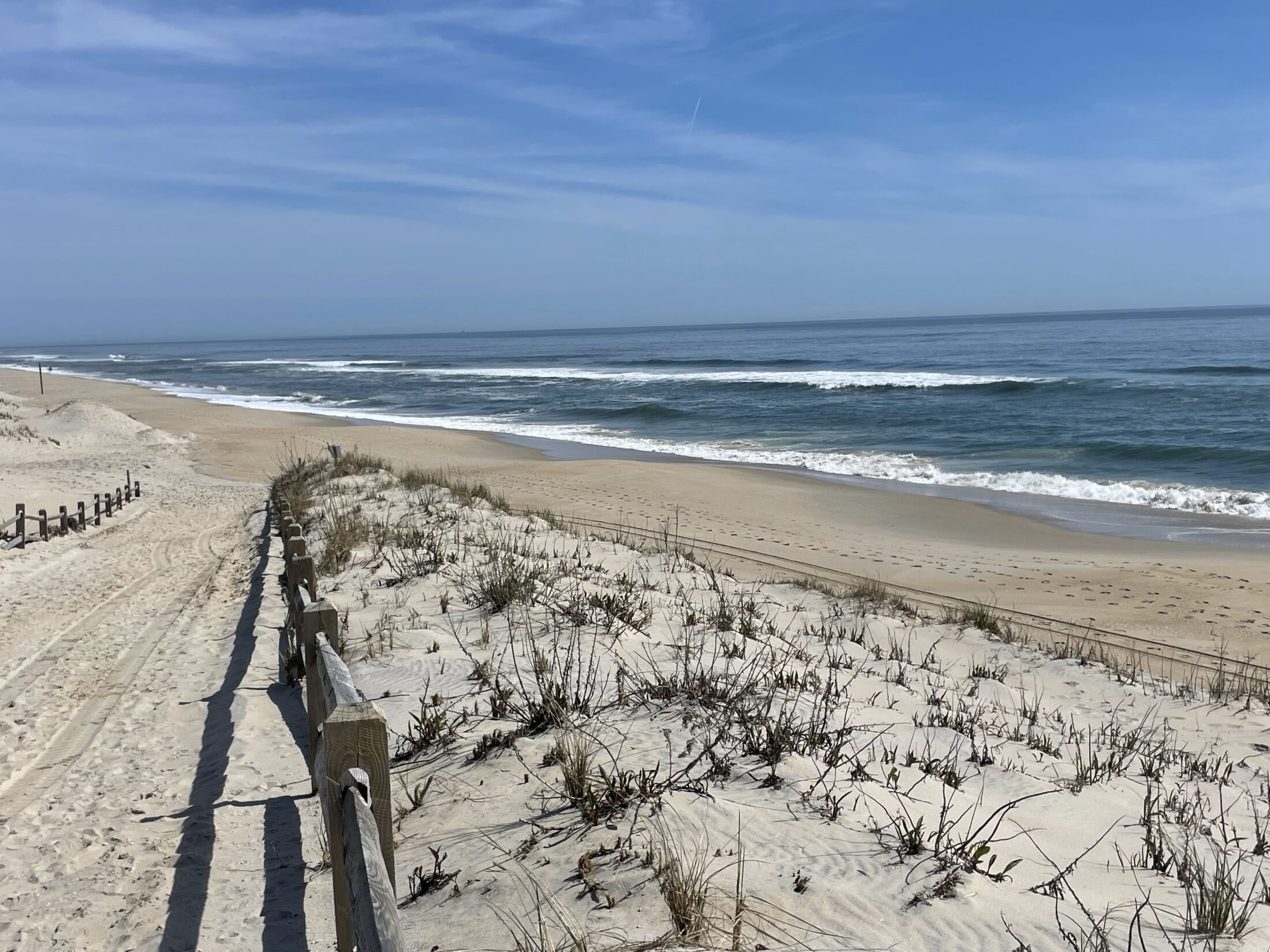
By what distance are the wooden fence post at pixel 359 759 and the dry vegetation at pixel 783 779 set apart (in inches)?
20.5

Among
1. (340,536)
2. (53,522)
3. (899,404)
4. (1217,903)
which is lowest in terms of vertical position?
(53,522)

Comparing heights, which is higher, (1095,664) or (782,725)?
(782,725)

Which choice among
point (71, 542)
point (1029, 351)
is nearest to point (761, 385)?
point (1029, 351)

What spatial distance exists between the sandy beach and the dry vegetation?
0.06ft

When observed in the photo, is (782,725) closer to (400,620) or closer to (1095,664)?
(400,620)

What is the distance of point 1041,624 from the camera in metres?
9.20

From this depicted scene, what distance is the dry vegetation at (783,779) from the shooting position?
2877 millimetres

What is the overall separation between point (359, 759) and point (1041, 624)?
329 inches

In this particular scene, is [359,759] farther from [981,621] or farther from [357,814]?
[981,621]

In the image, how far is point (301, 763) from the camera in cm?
461

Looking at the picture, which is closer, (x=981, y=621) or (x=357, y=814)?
(x=357, y=814)

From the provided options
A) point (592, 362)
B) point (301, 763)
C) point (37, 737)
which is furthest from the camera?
point (592, 362)

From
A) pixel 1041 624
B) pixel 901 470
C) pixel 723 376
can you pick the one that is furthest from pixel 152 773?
pixel 723 376

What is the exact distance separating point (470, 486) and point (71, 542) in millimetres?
6161
